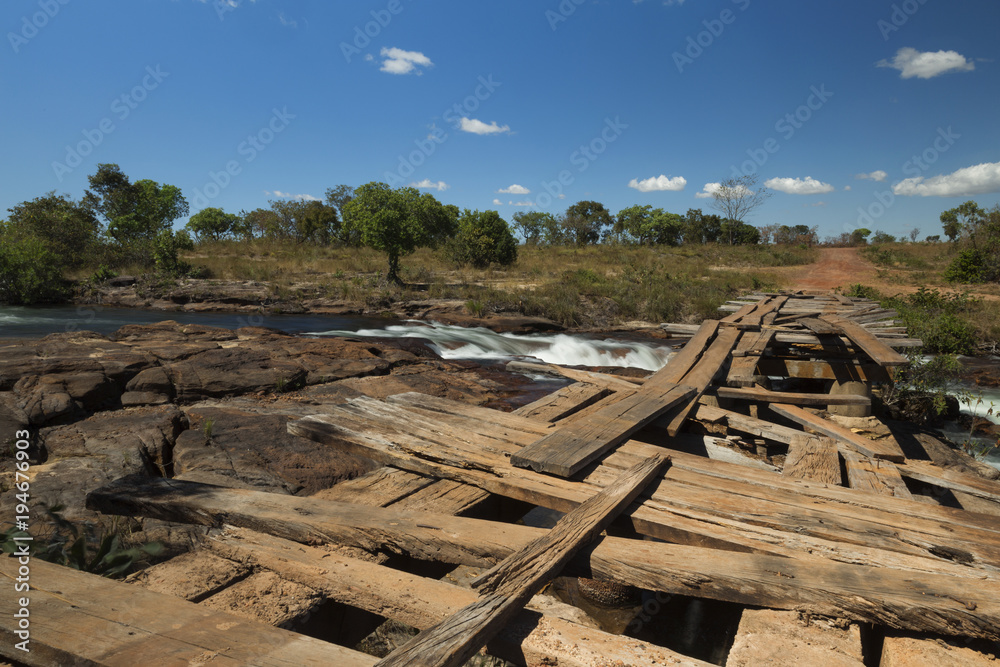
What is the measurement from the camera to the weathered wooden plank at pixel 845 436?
3.64 m

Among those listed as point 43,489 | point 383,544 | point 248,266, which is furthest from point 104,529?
point 248,266

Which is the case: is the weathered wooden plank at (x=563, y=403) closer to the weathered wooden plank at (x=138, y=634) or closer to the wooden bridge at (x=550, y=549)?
the wooden bridge at (x=550, y=549)

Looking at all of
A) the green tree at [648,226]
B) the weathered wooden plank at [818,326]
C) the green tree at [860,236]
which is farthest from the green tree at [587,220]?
the weathered wooden plank at [818,326]

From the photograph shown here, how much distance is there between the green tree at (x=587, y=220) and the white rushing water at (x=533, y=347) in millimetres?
53677

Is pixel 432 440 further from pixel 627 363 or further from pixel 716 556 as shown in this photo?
pixel 627 363

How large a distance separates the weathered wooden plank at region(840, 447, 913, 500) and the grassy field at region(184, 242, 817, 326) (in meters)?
12.6

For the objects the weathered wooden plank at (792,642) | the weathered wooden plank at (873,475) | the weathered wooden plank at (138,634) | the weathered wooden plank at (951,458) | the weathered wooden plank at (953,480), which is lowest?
the weathered wooden plank at (951,458)

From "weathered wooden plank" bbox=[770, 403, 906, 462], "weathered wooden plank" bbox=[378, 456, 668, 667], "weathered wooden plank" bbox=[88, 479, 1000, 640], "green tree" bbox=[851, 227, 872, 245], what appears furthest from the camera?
"green tree" bbox=[851, 227, 872, 245]

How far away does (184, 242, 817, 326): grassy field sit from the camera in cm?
1675

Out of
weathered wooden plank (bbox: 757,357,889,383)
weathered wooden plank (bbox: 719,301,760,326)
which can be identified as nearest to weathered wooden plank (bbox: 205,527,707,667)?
weathered wooden plank (bbox: 757,357,889,383)

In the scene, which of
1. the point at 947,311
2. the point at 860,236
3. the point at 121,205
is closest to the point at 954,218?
the point at 860,236

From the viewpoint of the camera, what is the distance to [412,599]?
1.77 meters

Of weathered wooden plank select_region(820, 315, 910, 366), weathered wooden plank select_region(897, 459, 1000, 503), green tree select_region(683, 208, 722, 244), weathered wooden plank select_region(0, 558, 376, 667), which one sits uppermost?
green tree select_region(683, 208, 722, 244)

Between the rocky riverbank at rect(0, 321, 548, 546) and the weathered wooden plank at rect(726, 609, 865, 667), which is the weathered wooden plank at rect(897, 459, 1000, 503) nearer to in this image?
the weathered wooden plank at rect(726, 609, 865, 667)
